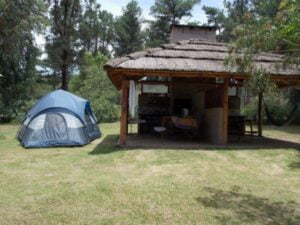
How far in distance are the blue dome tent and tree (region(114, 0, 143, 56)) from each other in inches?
1095

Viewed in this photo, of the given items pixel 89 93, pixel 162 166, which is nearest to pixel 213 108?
pixel 162 166

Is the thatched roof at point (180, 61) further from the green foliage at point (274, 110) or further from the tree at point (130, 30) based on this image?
the tree at point (130, 30)

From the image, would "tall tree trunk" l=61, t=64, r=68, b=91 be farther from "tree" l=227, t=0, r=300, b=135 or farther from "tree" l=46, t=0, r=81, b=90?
"tree" l=227, t=0, r=300, b=135

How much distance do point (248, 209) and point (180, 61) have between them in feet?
19.5

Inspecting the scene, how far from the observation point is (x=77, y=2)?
2947 centimetres

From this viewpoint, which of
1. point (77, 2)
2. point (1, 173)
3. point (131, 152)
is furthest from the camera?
point (77, 2)

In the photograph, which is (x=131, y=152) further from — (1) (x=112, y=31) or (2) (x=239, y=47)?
(1) (x=112, y=31)

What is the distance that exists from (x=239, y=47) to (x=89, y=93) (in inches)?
728

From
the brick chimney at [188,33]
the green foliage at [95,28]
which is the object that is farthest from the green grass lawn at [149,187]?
the green foliage at [95,28]

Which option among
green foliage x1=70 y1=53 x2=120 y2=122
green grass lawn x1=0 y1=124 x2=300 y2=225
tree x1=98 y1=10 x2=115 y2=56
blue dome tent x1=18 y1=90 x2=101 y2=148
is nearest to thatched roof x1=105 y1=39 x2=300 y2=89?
blue dome tent x1=18 y1=90 x2=101 y2=148

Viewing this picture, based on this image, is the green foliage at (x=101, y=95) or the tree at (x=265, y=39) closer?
the tree at (x=265, y=39)

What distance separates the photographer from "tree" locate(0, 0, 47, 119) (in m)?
19.5

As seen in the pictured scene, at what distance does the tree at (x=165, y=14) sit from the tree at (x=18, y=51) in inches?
565

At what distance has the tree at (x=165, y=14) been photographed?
34.0 m
